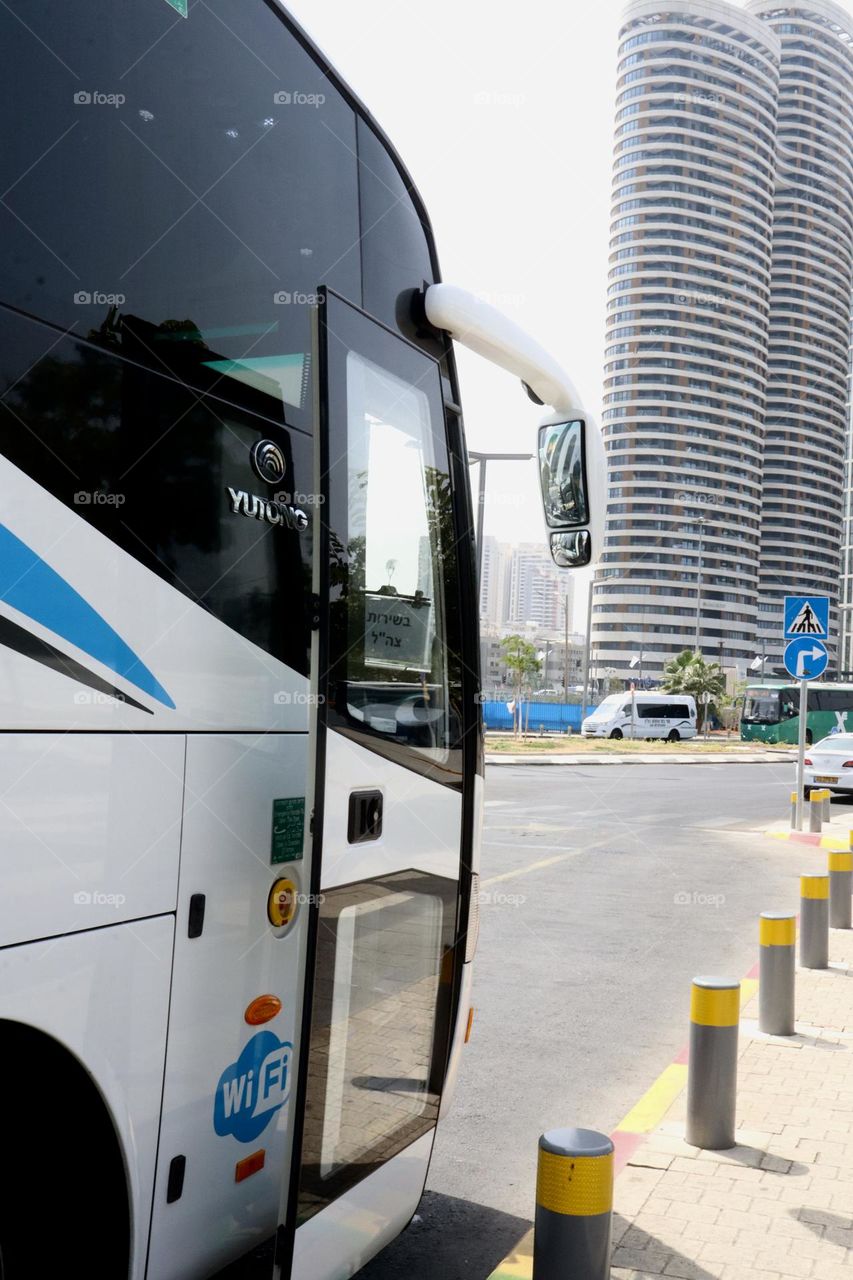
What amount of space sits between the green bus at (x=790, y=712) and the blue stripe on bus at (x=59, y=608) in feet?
151

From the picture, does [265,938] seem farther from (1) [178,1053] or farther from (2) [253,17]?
(2) [253,17]

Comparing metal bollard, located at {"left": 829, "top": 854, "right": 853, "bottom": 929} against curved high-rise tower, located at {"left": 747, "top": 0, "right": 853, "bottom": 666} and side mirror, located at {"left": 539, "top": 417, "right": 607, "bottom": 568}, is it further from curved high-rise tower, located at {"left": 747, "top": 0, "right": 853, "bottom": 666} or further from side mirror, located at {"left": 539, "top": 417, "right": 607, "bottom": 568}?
curved high-rise tower, located at {"left": 747, "top": 0, "right": 853, "bottom": 666}

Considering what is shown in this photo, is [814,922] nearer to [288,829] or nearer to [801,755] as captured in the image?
[288,829]

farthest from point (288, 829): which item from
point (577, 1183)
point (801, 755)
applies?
point (801, 755)

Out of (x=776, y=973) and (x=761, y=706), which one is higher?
(x=761, y=706)

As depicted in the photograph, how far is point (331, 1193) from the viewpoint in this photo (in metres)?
2.90

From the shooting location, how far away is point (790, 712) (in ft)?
171

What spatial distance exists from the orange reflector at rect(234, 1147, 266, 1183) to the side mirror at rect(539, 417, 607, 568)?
207 cm

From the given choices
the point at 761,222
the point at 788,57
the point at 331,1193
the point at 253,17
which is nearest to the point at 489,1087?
the point at 331,1193

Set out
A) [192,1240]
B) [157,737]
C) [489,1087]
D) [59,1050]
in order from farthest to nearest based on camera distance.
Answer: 1. [489,1087]
2. [192,1240]
3. [157,737]
4. [59,1050]

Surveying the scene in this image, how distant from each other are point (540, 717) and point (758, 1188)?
54462mm

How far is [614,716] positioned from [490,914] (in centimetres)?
4427

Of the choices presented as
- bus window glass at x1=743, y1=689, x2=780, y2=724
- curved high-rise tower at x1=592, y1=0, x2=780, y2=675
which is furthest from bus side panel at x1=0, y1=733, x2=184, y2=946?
curved high-rise tower at x1=592, y1=0, x2=780, y2=675

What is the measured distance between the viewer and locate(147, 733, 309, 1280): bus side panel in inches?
101
